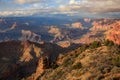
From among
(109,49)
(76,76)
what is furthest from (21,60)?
(76,76)

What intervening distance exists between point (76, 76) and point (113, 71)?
7.51m

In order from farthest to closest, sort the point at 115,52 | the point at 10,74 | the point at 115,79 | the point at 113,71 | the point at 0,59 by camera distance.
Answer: the point at 0,59, the point at 10,74, the point at 115,52, the point at 113,71, the point at 115,79

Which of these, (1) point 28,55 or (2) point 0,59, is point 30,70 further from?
(1) point 28,55

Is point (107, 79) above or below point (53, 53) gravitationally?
above

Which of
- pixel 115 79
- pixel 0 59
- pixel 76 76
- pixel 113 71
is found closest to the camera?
pixel 115 79

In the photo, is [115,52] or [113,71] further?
[115,52]

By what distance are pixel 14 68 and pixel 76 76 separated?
3541 inches

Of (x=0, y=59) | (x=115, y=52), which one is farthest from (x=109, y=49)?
(x=0, y=59)

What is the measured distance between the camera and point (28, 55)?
19500 cm

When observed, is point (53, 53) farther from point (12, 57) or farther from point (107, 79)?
point (107, 79)

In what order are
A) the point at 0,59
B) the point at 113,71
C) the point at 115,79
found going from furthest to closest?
the point at 0,59 < the point at 113,71 < the point at 115,79

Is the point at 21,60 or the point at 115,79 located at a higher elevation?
the point at 115,79

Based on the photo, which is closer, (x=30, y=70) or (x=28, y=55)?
(x=30, y=70)

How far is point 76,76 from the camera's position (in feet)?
167
